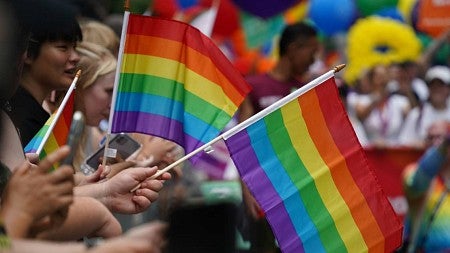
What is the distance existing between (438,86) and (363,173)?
9136mm

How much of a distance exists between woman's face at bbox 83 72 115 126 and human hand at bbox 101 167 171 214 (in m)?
1.50

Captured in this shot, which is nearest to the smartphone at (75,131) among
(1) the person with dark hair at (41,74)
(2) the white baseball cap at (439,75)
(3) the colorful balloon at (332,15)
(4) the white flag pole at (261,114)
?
(1) the person with dark hair at (41,74)

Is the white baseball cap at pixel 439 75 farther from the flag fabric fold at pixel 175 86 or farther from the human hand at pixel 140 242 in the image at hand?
the human hand at pixel 140 242

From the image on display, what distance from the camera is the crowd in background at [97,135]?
12.6 feet

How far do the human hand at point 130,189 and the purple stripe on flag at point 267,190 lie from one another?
55 cm

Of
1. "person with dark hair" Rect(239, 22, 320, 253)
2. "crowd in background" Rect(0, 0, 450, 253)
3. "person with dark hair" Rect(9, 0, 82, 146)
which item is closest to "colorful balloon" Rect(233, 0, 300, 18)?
"crowd in background" Rect(0, 0, 450, 253)

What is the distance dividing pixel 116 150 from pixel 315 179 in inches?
36.6

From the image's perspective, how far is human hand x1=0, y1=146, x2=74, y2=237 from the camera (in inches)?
150

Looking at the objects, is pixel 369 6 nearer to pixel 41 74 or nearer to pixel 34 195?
pixel 41 74

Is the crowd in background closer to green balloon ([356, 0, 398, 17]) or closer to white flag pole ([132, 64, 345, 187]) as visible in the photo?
white flag pole ([132, 64, 345, 187])

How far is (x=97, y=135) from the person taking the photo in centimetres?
811

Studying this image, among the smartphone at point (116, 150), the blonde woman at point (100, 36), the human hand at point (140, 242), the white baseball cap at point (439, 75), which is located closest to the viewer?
the human hand at point (140, 242)

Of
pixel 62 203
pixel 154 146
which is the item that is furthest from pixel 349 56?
pixel 62 203

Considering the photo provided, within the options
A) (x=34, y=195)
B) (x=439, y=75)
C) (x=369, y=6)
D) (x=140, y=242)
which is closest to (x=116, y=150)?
(x=34, y=195)
